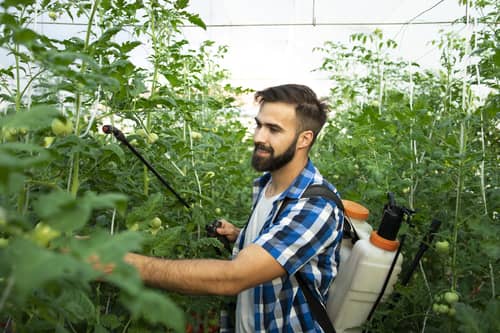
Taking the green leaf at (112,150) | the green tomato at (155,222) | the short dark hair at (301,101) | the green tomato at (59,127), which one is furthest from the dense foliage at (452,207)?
the green tomato at (59,127)

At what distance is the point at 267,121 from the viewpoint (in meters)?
2.10

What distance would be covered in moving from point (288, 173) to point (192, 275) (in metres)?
0.78

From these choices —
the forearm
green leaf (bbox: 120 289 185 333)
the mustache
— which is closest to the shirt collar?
the mustache

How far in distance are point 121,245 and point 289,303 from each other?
56.6 inches

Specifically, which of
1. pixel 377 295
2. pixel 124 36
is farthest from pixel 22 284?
pixel 124 36

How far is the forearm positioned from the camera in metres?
1.44

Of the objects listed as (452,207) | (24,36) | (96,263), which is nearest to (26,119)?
(24,36)

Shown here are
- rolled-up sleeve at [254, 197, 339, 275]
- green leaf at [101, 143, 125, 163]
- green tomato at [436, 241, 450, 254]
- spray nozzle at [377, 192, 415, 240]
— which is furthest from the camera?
green tomato at [436, 241, 450, 254]

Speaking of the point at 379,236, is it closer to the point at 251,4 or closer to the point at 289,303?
the point at 289,303

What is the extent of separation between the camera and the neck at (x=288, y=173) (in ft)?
7.01

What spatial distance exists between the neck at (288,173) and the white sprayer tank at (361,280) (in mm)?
393

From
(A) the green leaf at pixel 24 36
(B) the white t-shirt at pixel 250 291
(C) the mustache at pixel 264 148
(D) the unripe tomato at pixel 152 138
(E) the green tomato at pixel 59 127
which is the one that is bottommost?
(B) the white t-shirt at pixel 250 291

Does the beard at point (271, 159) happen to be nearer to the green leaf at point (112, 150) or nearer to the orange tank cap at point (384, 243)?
the orange tank cap at point (384, 243)

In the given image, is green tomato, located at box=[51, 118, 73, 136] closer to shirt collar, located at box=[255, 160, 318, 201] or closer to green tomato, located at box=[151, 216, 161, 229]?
green tomato, located at box=[151, 216, 161, 229]
